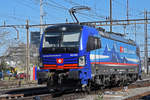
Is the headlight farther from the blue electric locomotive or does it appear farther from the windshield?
the windshield

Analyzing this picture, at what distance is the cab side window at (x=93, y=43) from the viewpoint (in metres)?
15.9

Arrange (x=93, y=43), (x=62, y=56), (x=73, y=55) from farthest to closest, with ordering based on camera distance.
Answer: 1. (x=93, y=43)
2. (x=62, y=56)
3. (x=73, y=55)

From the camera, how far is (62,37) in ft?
51.0

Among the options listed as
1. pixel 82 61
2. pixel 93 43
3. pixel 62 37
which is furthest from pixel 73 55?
pixel 93 43

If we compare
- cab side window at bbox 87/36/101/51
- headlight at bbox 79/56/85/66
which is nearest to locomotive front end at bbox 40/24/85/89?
headlight at bbox 79/56/85/66

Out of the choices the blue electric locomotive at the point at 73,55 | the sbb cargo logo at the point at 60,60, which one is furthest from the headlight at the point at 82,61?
the sbb cargo logo at the point at 60,60

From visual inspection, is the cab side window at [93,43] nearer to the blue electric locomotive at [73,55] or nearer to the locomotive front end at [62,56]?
the blue electric locomotive at [73,55]

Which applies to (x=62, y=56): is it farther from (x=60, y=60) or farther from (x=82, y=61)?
(x=82, y=61)

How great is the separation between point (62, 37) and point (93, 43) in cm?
194

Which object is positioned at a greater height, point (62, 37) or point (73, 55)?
point (62, 37)

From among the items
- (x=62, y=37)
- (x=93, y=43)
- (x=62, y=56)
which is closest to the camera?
(x=62, y=56)

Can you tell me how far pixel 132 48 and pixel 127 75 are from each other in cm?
262

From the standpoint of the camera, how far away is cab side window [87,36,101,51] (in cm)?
1585

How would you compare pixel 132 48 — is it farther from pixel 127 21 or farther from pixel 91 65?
pixel 91 65
